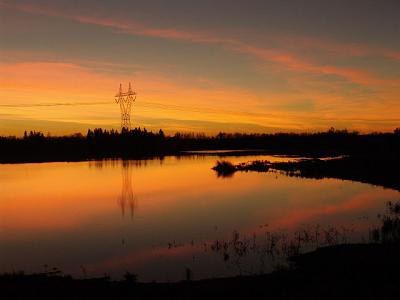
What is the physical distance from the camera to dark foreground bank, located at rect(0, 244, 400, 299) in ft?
44.6

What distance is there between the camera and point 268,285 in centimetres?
1492

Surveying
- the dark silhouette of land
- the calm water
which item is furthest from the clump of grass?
the dark silhouette of land

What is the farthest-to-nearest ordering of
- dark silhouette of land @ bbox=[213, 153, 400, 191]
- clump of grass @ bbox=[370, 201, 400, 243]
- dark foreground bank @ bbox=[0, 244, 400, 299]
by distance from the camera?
1. dark silhouette of land @ bbox=[213, 153, 400, 191]
2. clump of grass @ bbox=[370, 201, 400, 243]
3. dark foreground bank @ bbox=[0, 244, 400, 299]

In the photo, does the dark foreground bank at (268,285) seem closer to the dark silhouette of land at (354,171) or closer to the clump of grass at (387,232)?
the clump of grass at (387,232)

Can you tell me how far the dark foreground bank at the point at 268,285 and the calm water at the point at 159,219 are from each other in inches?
105

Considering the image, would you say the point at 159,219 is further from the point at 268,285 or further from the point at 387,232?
the point at 268,285

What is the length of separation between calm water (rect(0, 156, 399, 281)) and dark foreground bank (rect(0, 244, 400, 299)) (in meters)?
2.66

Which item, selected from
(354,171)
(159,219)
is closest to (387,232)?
(159,219)

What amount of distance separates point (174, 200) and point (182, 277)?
25.3 meters

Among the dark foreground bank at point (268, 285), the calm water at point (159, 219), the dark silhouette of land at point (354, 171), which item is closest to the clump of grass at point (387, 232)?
the calm water at point (159, 219)

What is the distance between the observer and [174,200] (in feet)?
143

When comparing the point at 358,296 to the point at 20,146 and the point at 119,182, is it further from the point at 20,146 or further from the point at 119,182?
the point at 20,146

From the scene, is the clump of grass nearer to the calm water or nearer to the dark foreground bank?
the calm water

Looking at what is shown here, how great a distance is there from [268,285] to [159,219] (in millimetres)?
18903
